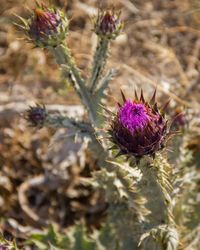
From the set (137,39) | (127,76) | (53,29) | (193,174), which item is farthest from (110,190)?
(137,39)

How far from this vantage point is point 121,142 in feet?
6.01

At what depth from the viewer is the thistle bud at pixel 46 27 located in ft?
7.43

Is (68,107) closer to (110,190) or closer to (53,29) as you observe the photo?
(110,190)

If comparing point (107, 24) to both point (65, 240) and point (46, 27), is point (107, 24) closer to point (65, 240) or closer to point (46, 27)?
point (46, 27)

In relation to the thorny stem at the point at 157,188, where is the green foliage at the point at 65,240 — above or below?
below

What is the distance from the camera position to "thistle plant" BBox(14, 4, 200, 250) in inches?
72.2

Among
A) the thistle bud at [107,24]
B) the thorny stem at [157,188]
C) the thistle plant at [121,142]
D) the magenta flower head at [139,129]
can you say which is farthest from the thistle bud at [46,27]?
the thorny stem at [157,188]

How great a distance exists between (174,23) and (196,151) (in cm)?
159

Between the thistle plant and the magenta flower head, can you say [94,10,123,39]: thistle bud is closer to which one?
the thistle plant

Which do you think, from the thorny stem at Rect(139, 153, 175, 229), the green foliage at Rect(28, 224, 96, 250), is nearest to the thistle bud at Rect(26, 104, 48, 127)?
the thorny stem at Rect(139, 153, 175, 229)

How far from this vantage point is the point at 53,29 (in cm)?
229

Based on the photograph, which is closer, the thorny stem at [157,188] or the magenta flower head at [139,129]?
the magenta flower head at [139,129]

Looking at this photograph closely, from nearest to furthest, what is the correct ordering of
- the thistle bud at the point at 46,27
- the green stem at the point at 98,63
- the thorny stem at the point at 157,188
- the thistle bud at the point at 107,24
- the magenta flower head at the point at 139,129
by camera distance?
the magenta flower head at the point at 139,129
the thorny stem at the point at 157,188
the thistle bud at the point at 46,27
the thistle bud at the point at 107,24
the green stem at the point at 98,63

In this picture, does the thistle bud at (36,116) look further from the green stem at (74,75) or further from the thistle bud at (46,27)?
the thistle bud at (46,27)
